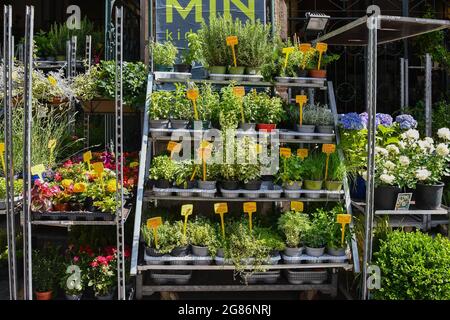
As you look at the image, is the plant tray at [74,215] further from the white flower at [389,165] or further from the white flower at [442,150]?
the white flower at [442,150]

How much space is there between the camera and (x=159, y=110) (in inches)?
171

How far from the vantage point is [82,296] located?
4082mm

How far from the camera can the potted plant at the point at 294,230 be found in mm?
4074

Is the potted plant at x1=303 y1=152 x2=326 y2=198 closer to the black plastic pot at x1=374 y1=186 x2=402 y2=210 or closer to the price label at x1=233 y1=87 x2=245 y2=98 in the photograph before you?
the black plastic pot at x1=374 y1=186 x2=402 y2=210

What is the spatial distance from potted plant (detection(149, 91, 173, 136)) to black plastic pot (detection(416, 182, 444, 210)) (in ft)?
7.32

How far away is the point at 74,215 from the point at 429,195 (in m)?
2.92

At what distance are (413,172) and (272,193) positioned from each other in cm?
120

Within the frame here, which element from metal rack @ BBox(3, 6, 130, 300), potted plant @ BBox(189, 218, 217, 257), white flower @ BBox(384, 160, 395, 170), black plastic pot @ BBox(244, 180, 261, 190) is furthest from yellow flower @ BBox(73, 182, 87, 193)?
white flower @ BBox(384, 160, 395, 170)

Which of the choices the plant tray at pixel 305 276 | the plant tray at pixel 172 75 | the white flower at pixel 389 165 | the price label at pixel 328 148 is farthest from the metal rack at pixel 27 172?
the white flower at pixel 389 165

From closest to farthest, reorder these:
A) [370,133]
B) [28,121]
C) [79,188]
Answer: [28,121] → [370,133] → [79,188]

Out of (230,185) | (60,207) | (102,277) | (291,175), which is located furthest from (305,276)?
(60,207)

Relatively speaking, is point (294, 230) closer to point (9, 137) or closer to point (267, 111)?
point (267, 111)

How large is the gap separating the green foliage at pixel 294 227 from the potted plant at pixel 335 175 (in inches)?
13.2
